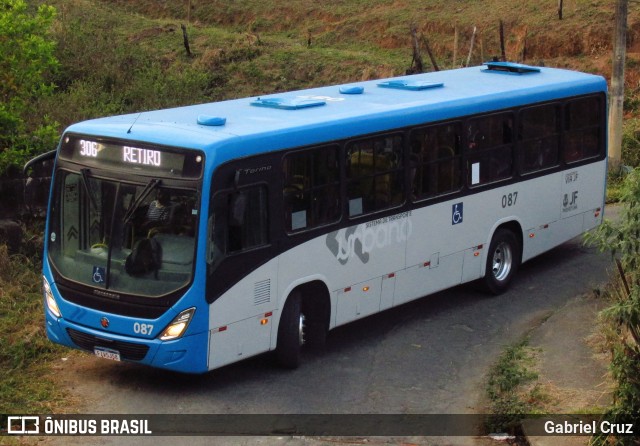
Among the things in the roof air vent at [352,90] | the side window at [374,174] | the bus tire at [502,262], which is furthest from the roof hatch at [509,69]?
the side window at [374,174]

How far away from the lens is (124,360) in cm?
1009

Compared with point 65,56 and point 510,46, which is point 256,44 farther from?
point 65,56

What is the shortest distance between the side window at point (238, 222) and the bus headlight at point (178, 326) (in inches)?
21.3

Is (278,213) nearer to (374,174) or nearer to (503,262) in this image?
(374,174)

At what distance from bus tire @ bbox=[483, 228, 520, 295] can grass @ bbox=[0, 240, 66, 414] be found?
5.86 m

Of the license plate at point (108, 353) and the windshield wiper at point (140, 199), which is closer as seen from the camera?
the windshield wiper at point (140, 199)

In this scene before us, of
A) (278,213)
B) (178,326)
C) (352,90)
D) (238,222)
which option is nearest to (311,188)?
(278,213)

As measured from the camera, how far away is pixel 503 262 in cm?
1452

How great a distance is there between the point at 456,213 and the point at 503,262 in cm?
163

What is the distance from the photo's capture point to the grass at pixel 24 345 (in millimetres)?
9945

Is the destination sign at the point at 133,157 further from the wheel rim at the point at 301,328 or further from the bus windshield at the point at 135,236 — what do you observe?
the wheel rim at the point at 301,328

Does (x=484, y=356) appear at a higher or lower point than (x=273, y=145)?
lower

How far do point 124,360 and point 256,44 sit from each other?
25499 mm

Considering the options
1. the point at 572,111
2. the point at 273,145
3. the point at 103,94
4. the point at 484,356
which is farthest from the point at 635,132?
the point at 273,145
